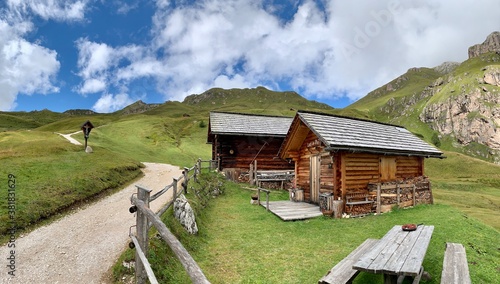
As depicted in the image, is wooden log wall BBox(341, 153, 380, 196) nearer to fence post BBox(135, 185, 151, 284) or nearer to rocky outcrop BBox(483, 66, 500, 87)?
fence post BBox(135, 185, 151, 284)

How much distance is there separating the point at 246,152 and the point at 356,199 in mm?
13888

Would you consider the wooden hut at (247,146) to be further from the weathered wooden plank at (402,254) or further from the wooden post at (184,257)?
the wooden post at (184,257)

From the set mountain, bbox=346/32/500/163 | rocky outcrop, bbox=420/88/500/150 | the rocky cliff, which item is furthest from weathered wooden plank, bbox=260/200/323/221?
rocky outcrop, bbox=420/88/500/150

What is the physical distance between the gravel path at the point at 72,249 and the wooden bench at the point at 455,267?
771 cm

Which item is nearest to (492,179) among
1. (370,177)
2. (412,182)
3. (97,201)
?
(412,182)

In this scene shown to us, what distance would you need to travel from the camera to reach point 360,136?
1786 centimetres

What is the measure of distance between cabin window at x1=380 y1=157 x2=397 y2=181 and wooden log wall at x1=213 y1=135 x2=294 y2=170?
11581 millimetres

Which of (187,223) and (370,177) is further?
(370,177)

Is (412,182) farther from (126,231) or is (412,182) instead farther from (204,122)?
(204,122)

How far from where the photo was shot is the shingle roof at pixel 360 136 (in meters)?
16.1

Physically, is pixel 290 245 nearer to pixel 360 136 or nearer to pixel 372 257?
pixel 372 257

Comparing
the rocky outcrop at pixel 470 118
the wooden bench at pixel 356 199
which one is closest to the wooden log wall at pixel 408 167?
the wooden bench at pixel 356 199

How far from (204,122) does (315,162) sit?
67350 millimetres

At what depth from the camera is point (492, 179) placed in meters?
51.9
